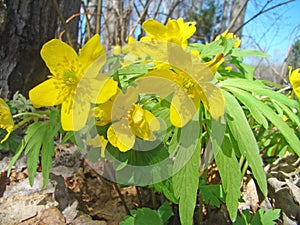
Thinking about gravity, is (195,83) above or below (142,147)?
above

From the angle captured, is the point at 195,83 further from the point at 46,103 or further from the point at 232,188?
the point at 46,103

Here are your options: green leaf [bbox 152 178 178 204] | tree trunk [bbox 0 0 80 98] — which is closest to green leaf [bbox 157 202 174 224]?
green leaf [bbox 152 178 178 204]

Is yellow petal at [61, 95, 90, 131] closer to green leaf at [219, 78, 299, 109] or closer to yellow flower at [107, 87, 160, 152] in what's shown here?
yellow flower at [107, 87, 160, 152]

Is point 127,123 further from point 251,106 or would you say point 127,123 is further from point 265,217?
point 265,217

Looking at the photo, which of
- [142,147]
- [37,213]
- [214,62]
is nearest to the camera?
[214,62]

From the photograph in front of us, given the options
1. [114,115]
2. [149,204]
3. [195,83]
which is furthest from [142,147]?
[149,204]

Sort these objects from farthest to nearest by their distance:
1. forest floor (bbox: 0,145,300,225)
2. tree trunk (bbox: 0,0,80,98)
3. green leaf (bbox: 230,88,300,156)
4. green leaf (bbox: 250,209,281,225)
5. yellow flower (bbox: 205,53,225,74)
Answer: tree trunk (bbox: 0,0,80,98) < forest floor (bbox: 0,145,300,225) < green leaf (bbox: 250,209,281,225) < green leaf (bbox: 230,88,300,156) < yellow flower (bbox: 205,53,225,74)

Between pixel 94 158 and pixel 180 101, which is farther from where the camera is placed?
pixel 94 158
